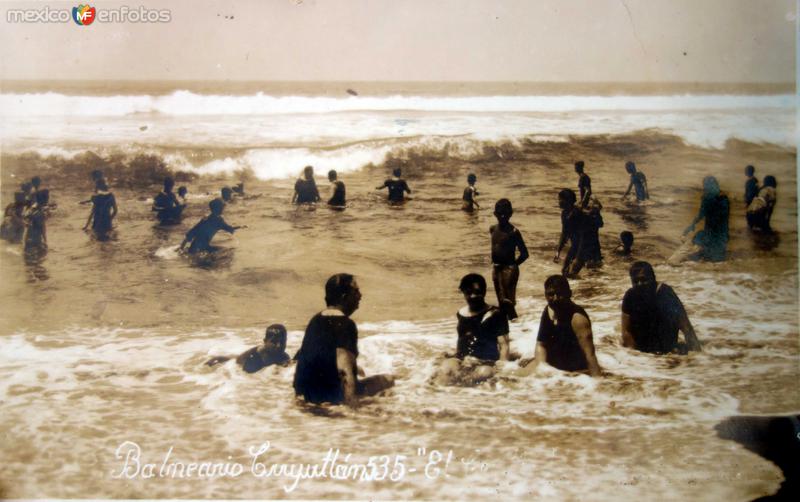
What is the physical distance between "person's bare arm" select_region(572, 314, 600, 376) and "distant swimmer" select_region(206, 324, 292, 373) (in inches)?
79.8

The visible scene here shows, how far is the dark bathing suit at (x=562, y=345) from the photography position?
16.1 ft

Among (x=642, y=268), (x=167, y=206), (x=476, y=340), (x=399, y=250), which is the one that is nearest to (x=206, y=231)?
(x=167, y=206)

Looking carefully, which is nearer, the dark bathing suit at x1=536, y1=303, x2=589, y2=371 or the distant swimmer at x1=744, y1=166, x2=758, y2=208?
the dark bathing suit at x1=536, y1=303, x2=589, y2=371

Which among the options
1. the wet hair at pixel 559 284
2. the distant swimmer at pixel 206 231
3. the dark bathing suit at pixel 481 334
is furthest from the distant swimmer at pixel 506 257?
the distant swimmer at pixel 206 231

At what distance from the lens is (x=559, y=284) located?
5059 mm

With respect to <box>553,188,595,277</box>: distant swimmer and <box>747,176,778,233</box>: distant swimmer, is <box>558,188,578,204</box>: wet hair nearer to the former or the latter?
<box>553,188,595,277</box>: distant swimmer

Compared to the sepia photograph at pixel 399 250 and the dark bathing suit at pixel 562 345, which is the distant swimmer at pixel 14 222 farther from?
the dark bathing suit at pixel 562 345

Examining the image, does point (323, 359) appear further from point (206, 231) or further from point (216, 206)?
point (216, 206)

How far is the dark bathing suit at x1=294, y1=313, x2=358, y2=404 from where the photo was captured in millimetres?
4828

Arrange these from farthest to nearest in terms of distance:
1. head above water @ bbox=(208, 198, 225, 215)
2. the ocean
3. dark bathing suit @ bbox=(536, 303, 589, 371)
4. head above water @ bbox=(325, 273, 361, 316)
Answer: head above water @ bbox=(208, 198, 225, 215)
head above water @ bbox=(325, 273, 361, 316)
dark bathing suit @ bbox=(536, 303, 589, 371)
the ocean

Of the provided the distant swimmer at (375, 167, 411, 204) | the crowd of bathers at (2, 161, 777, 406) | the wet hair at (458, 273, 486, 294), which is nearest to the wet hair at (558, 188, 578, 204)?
the crowd of bathers at (2, 161, 777, 406)

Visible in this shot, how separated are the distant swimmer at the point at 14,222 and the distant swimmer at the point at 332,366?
7.74ft

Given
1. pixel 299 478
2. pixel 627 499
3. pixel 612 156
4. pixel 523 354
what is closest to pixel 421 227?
pixel 523 354

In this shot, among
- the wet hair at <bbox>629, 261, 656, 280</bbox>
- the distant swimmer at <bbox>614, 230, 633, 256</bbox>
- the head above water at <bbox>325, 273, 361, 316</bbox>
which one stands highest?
the distant swimmer at <bbox>614, 230, 633, 256</bbox>
